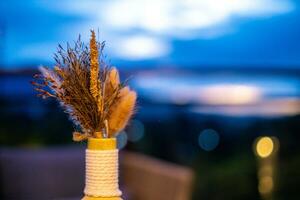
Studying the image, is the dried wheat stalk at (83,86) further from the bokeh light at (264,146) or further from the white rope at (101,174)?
the bokeh light at (264,146)

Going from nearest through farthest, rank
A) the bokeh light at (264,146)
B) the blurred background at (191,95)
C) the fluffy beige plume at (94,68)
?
the fluffy beige plume at (94,68) → the blurred background at (191,95) → the bokeh light at (264,146)

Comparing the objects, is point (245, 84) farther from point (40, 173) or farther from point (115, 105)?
point (115, 105)

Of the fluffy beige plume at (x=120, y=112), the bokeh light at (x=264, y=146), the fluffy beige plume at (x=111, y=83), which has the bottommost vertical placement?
the bokeh light at (x=264, y=146)

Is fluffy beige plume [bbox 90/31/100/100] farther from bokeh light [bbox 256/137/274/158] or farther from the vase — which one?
bokeh light [bbox 256/137/274/158]

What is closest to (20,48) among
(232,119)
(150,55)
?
(150,55)

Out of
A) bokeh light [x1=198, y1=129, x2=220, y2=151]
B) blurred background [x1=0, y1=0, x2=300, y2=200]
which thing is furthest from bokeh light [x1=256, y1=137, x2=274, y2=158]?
bokeh light [x1=198, y1=129, x2=220, y2=151]

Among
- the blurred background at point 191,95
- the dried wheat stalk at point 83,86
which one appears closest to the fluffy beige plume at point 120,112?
the dried wheat stalk at point 83,86

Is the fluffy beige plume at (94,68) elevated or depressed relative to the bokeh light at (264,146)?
elevated

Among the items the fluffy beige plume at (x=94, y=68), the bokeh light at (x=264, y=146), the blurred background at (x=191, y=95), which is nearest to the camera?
the fluffy beige plume at (x=94, y=68)
